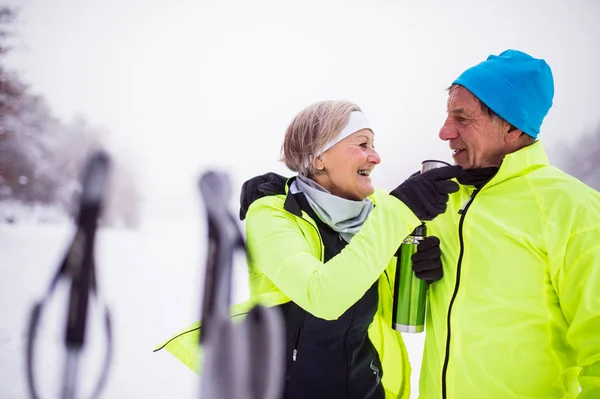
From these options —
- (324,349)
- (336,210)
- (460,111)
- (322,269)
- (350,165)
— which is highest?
(460,111)

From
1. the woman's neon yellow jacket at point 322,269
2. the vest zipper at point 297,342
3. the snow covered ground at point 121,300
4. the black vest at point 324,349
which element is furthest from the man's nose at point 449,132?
the snow covered ground at point 121,300

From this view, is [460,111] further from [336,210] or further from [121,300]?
[121,300]

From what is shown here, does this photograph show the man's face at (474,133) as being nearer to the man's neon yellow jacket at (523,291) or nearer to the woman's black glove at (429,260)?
the man's neon yellow jacket at (523,291)

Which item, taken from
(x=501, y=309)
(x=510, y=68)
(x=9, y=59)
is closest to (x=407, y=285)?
(x=501, y=309)

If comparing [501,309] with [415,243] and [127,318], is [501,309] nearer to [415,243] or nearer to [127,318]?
[415,243]

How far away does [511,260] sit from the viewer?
0.89 metres

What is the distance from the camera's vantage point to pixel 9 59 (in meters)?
1.33

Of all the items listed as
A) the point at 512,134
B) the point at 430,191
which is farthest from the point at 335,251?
the point at 512,134

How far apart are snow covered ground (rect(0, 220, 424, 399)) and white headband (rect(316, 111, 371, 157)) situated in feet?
1.88

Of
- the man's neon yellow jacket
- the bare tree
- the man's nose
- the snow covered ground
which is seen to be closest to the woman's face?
the man's nose

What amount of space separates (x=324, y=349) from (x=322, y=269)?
331mm

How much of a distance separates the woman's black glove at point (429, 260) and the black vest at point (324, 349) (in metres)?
0.23

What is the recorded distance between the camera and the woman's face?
4.15 feet

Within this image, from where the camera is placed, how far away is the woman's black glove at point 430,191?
93 cm
